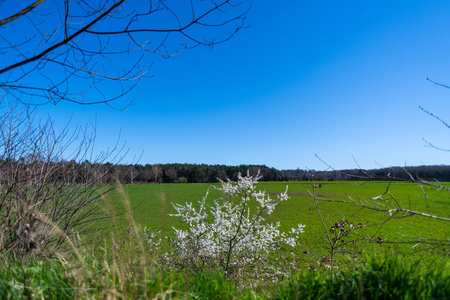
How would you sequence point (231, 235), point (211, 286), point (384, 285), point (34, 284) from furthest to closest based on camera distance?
point (231, 235)
point (211, 286)
point (34, 284)
point (384, 285)

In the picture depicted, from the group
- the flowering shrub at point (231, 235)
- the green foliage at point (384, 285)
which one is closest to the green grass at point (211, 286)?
the green foliage at point (384, 285)

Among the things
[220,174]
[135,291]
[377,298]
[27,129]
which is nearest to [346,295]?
[377,298]

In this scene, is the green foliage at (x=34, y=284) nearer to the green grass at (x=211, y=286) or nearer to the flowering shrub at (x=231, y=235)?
the green grass at (x=211, y=286)

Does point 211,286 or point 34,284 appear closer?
point 34,284

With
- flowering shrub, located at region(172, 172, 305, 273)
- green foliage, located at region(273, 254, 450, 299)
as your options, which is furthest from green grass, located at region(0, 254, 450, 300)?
flowering shrub, located at region(172, 172, 305, 273)

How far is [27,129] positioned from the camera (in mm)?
4730

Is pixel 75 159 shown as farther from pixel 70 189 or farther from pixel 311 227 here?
pixel 311 227

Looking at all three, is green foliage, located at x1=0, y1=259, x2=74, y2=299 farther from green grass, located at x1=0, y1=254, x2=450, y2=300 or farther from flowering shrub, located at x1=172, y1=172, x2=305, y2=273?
flowering shrub, located at x1=172, y1=172, x2=305, y2=273

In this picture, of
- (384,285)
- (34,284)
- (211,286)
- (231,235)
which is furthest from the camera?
(231,235)

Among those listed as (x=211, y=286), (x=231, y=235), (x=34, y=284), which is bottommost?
(x=231, y=235)

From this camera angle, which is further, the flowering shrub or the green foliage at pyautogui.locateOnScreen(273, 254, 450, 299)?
the flowering shrub

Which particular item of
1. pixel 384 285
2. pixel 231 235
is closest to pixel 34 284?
pixel 384 285

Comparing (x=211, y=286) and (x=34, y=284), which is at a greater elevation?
(x=34, y=284)

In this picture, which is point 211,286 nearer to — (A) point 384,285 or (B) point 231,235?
(A) point 384,285
